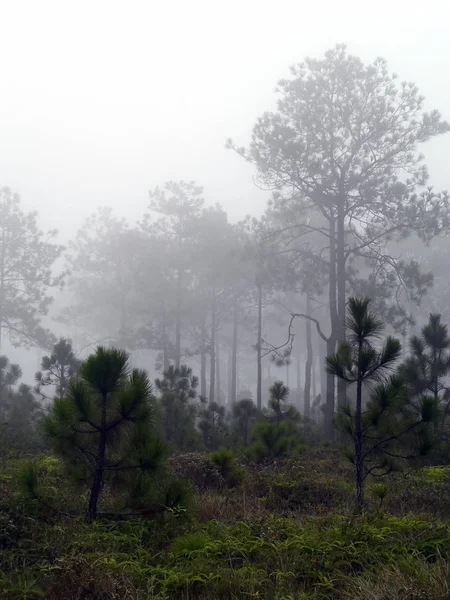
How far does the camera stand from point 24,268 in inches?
1281

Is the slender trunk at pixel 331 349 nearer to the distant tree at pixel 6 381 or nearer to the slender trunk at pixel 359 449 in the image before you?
the distant tree at pixel 6 381

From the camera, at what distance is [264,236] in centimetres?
2242

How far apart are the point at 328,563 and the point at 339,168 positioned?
18.1 m

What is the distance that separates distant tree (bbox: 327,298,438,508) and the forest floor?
2.47 ft

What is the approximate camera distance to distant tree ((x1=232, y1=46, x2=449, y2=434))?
20.4 metres

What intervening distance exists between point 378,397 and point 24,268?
28.5 metres

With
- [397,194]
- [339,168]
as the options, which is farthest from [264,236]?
[397,194]

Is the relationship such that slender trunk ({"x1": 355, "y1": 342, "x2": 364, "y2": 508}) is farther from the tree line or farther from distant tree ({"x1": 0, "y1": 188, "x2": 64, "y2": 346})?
distant tree ({"x1": 0, "y1": 188, "x2": 64, "y2": 346})

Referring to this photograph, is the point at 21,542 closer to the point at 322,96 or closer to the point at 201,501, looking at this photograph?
the point at 201,501

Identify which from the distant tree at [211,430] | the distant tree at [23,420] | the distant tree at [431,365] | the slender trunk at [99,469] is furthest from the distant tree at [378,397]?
the distant tree at [23,420]

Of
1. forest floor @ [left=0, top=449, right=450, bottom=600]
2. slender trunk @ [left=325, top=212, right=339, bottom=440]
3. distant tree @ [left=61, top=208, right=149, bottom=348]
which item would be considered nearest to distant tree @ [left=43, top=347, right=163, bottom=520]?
forest floor @ [left=0, top=449, right=450, bottom=600]

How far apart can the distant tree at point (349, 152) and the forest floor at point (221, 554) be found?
47.1 feet

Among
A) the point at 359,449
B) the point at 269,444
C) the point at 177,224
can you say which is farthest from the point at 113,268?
the point at 359,449

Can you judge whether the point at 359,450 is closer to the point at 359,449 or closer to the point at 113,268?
the point at 359,449
